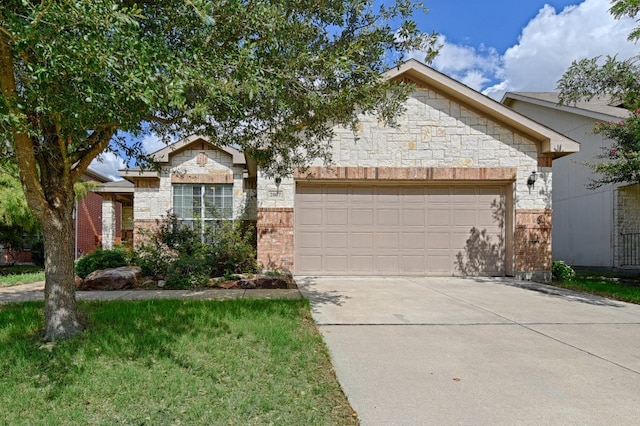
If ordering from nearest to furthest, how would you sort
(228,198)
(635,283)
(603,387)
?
(603,387) → (635,283) → (228,198)

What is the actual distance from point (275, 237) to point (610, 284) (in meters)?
8.31

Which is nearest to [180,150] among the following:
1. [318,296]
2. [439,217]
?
[318,296]

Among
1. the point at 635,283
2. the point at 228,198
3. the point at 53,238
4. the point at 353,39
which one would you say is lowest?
the point at 635,283

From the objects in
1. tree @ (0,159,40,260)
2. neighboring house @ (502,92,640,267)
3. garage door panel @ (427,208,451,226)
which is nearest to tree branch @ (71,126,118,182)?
tree @ (0,159,40,260)

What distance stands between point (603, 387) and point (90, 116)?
192 inches

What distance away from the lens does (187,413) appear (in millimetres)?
2936

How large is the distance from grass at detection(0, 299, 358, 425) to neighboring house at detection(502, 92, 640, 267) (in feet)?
37.2

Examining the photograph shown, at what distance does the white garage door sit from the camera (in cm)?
1059

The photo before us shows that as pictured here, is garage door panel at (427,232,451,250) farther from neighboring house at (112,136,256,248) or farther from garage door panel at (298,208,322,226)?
neighboring house at (112,136,256,248)

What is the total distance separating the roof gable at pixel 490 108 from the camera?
394 inches

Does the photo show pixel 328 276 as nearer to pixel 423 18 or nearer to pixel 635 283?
pixel 423 18

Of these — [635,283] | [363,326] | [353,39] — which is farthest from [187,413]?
[635,283]

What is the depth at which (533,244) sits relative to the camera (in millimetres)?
10344

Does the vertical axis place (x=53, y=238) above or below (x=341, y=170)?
below
